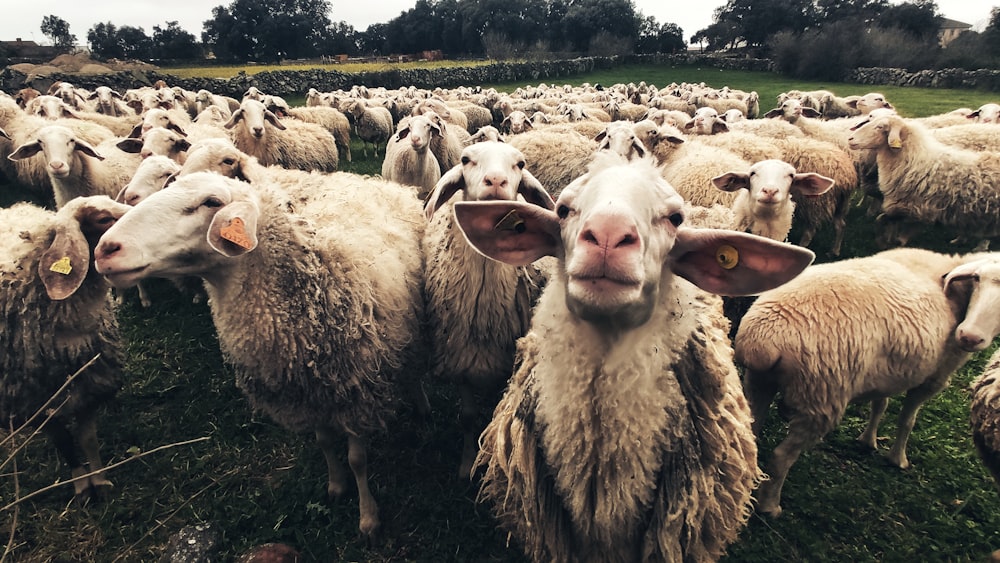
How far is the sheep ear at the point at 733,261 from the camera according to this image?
1.46m

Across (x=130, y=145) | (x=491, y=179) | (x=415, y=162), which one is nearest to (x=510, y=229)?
(x=491, y=179)

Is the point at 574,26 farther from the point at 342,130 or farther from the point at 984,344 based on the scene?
the point at 984,344

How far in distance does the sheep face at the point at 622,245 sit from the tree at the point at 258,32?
2191 inches

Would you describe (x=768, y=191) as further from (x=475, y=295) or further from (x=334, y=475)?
(x=334, y=475)

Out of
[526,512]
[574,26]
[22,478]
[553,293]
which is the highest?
[574,26]

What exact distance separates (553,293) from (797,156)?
6359 millimetres

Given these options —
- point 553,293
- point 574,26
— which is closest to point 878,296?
point 553,293

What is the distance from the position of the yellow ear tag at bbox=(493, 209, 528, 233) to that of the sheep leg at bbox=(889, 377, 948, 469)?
123 inches

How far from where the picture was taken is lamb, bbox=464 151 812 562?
57.6 inches

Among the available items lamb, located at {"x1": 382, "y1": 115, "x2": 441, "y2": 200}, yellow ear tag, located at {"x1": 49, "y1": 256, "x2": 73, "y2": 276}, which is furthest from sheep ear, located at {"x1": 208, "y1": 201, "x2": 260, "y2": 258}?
lamb, located at {"x1": 382, "y1": 115, "x2": 441, "y2": 200}

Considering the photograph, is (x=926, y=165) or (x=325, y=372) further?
(x=926, y=165)

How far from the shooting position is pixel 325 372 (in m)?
2.67

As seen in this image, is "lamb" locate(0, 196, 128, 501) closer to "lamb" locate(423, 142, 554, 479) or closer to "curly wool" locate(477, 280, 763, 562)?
"lamb" locate(423, 142, 554, 479)

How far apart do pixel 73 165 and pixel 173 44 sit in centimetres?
5243
